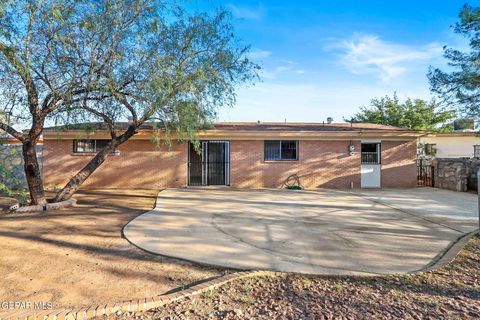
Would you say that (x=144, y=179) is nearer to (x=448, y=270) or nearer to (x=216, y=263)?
(x=216, y=263)

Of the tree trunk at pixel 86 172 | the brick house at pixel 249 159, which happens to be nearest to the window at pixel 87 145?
the brick house at pixel 249 159

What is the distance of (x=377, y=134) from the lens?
12641 mm

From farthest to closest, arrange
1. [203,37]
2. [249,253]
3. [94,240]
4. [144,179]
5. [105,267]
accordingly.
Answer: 1. [144,179]
2. [203,37]
3. [94,240]
4. [249,253]
5. [105,267]

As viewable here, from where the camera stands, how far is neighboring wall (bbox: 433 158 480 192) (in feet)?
37.5

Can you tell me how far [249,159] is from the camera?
41.4ft

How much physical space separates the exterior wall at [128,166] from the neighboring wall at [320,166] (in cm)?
251

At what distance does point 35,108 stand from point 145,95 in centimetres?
264

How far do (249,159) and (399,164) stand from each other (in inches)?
271

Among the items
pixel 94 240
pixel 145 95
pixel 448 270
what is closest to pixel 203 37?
pixel 145 95

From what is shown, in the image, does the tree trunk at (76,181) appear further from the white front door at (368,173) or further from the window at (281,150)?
the white front door at (368,173)

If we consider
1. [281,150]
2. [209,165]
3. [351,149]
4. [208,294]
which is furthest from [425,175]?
[208,294]

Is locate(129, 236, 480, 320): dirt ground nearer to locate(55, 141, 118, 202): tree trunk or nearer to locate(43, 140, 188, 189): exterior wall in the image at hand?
locate(55, 141, 118, 202): tree trunk

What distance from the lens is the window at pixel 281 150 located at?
12.8 metres

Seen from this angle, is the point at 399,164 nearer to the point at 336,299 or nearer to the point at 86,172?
the point at 336,299
